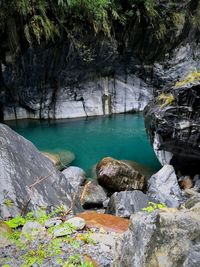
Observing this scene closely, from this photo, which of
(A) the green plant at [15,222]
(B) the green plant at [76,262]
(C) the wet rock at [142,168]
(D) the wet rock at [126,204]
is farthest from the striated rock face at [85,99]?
(B) the green plant at [76,262]

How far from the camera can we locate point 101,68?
1427cm

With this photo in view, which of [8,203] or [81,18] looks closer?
[8,203]

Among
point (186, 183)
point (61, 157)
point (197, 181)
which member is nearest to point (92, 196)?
point (186, 183)

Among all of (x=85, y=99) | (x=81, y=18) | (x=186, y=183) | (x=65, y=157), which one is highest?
(x=81, y=18)

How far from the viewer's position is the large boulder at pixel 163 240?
3.98ft

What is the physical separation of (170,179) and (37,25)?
7.61m

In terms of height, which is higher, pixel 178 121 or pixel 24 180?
pixel 24 180

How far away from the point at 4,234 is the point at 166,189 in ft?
15.2

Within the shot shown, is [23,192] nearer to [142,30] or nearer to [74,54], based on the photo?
[74,54]

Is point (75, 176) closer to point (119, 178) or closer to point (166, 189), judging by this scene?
point (119, 178)

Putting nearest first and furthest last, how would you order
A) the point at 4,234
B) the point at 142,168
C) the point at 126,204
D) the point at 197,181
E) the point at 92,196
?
the point at 4,234, the point at 126,204, the point at 92,196, the point at 197,181, the point at 142,168

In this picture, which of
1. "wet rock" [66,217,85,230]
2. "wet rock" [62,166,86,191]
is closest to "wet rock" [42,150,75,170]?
"wet rock" [62,166,86,191]

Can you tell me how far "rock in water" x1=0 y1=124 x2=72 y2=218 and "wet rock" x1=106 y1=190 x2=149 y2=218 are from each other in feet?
4.33

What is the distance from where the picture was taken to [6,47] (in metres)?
11.9
